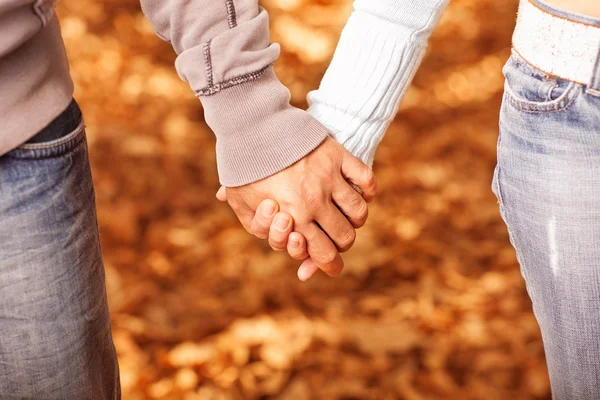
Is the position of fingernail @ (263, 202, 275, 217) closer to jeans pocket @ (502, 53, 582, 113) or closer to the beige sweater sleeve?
the beige sweater sleeve

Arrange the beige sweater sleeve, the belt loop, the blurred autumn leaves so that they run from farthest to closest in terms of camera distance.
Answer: the blurred autumn leaves → the beige sweater sleeve → the belt loop

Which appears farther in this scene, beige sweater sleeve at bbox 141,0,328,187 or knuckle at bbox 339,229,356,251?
knuckle at bbox 339,229,356,251

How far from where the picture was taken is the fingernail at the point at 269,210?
1.06 meters

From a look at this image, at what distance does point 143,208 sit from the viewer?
2432 millimetres

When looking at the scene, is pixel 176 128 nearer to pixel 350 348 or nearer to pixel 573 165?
pixel 350 348

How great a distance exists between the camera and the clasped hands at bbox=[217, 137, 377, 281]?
1053 millimetres

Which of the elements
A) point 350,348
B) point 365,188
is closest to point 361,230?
point 350,348

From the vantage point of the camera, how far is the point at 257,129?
3.36 ft

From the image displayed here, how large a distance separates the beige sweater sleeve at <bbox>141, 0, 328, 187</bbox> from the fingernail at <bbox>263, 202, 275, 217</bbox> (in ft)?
0.15

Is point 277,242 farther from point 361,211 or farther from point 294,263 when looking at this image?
point 294,263

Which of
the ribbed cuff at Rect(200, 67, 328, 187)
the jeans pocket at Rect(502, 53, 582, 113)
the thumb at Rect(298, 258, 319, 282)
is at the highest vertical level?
the jeans pocket at Rect(502, 53, 582, 113)

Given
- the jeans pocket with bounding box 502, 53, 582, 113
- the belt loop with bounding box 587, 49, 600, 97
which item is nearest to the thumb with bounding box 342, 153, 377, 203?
the jeans pocket with bounding box 502, 53, 582, 113

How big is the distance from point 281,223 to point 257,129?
14cm

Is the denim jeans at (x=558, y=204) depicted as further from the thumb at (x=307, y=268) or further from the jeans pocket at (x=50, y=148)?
the jeans pocket at (x=50, y=148)
